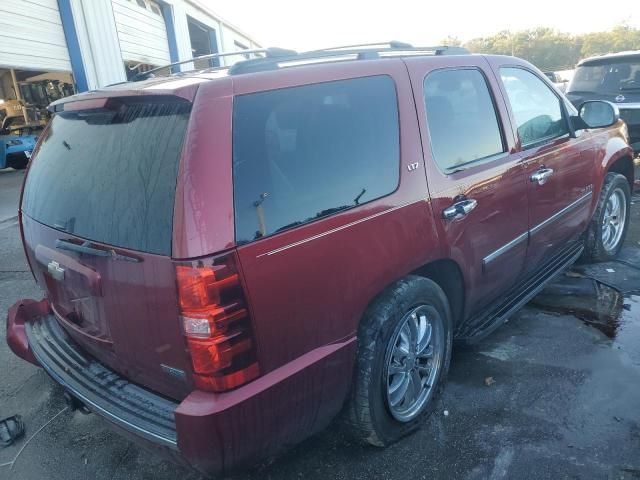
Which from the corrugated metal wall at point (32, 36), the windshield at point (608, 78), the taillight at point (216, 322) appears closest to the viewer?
the taillight at point (216, 322)

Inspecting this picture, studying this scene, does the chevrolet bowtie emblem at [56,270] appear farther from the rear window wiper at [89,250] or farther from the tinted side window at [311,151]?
the tinted side window at [311,151]

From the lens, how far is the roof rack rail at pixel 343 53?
2025mm

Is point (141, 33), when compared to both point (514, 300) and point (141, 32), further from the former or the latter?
point (514, 300)

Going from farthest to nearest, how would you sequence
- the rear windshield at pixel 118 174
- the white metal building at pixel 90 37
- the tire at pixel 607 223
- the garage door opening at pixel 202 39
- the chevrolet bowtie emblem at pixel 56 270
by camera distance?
the garage door opening at pixel 202 39 → the white metal building at pixel 90 37 → the tire at pixel 607 223 → the chevrolet bowtie emblem at pixel 56 270 → the rear windshield at pixel 118 174

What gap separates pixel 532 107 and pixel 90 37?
1046cm

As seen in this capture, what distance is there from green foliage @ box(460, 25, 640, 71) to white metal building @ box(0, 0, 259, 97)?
43568 millimetres

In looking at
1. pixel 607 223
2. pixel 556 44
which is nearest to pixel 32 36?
A: pixel 607 223

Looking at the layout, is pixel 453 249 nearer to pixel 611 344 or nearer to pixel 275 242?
pixel 275 242

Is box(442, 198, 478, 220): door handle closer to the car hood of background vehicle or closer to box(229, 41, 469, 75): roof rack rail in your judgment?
box(229, 41, 469, 75): roof rack rail

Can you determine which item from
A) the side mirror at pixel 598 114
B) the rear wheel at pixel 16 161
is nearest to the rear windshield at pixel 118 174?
the side mirror at pixel 598 114

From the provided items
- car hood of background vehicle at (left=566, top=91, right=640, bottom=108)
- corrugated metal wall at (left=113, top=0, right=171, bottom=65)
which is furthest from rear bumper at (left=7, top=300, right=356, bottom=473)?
corrugated metal wall at (left=113, top=0, right=171, bottom=65)

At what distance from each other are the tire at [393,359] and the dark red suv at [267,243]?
1 centimetres

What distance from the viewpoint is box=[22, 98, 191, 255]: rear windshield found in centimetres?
174

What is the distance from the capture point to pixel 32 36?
942cm
